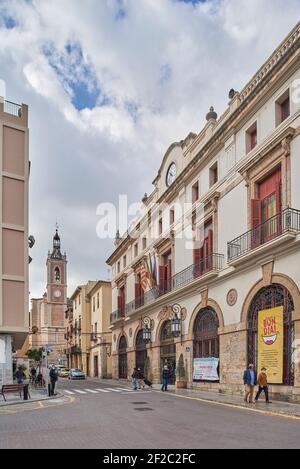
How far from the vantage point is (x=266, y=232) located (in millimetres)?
21469

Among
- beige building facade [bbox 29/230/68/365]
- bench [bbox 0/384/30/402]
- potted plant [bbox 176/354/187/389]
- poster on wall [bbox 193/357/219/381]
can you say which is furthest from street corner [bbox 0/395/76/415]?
beige building facade [bbox 29/230/68/365]

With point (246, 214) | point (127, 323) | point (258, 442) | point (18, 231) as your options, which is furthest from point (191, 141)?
point (258, 442)

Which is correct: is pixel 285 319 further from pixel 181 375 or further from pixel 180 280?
pixel 180 280

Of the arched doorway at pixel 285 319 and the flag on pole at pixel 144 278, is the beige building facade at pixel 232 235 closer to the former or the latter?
the arched doorway at pixel 285 319

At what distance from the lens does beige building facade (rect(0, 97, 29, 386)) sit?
25.6 meters

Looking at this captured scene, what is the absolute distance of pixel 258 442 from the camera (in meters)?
9.93

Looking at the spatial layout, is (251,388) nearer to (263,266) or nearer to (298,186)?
(263,266)

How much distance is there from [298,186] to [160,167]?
60.9ft

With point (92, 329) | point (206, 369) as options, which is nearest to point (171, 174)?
point (206, 369)

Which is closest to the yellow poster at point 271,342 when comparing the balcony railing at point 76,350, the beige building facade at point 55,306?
the balcony railing at point 76,350

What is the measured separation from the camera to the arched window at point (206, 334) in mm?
26188

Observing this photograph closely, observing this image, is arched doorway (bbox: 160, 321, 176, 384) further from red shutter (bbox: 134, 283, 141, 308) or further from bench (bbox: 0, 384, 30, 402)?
bench (bbox: 0, 384, 30, 402)

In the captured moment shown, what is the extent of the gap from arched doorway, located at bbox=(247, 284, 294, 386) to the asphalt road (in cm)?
348
